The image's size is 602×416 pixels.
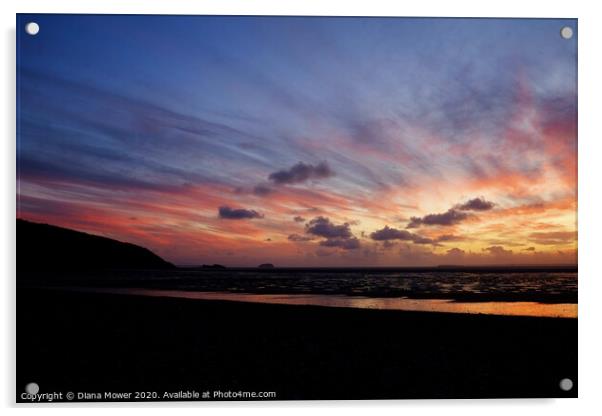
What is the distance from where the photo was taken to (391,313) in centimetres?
1036

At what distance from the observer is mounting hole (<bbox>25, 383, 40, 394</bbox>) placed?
225 inches

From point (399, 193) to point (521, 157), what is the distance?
6.09 ft

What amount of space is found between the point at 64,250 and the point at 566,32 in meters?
8.03

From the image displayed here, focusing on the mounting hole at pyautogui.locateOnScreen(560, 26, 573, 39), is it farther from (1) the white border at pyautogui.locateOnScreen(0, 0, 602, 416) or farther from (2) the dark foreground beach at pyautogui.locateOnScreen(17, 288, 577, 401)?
(2) the dark foreground beach at pyautogui.locateOnScreen(17, 288, 577, 401)

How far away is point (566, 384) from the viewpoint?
6020 mm

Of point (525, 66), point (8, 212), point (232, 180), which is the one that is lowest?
point (8, 212)

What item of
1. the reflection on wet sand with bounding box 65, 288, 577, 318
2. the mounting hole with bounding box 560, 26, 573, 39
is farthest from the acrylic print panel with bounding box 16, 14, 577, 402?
the reflection on wet sand with bounding box 65, 288, 577, 318

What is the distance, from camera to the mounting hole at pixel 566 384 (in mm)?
6004

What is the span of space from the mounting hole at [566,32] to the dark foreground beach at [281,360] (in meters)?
3.78

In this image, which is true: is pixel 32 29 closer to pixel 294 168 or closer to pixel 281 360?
pixel 294 168

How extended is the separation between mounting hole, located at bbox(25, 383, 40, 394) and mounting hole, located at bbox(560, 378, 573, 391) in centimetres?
661

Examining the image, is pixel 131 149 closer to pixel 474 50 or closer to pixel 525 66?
pixel 474 50

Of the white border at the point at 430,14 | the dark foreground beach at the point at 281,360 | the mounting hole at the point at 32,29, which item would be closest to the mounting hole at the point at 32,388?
the dark foreground beach at the point at 281,360
